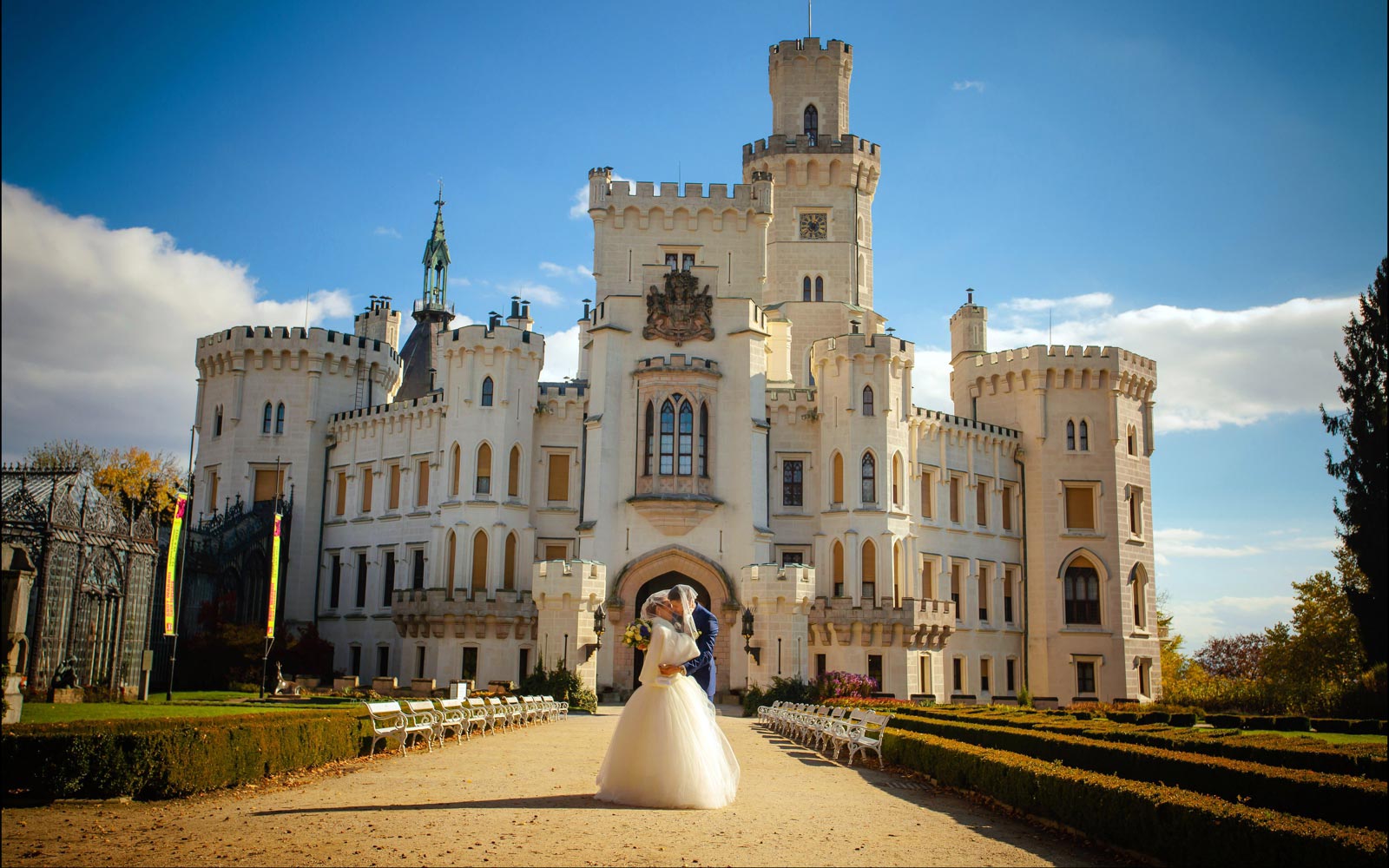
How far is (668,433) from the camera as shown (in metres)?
44.8

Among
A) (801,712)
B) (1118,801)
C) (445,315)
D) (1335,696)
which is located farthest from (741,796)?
(445,315)

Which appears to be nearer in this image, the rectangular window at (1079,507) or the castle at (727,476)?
the castle at (727,476)

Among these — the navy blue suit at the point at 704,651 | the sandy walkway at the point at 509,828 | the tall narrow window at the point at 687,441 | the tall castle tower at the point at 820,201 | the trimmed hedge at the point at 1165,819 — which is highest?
the tall castle tower at the point at 820,201

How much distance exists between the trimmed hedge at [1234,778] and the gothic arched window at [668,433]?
27139mm

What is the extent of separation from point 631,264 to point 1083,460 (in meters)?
21.9

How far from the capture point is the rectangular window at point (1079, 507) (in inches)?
2042

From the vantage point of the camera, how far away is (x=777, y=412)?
48.3 meters

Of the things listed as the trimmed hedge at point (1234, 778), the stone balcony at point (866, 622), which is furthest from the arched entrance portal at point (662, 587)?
the trimmed hedge at point (1234, 778)

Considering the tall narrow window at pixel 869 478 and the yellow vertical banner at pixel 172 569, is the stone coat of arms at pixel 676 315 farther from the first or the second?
the yellow vertical banner at pixel 172 569

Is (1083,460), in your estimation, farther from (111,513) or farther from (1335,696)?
(111,513)

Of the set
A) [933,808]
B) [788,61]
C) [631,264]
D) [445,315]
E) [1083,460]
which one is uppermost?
[788,61]

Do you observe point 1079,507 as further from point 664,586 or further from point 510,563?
point 510,563

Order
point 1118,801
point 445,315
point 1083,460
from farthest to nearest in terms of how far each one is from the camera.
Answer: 1. point 445,315
2. point 1083,460
3. point 1118,801

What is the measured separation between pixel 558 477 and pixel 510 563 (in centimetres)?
411
